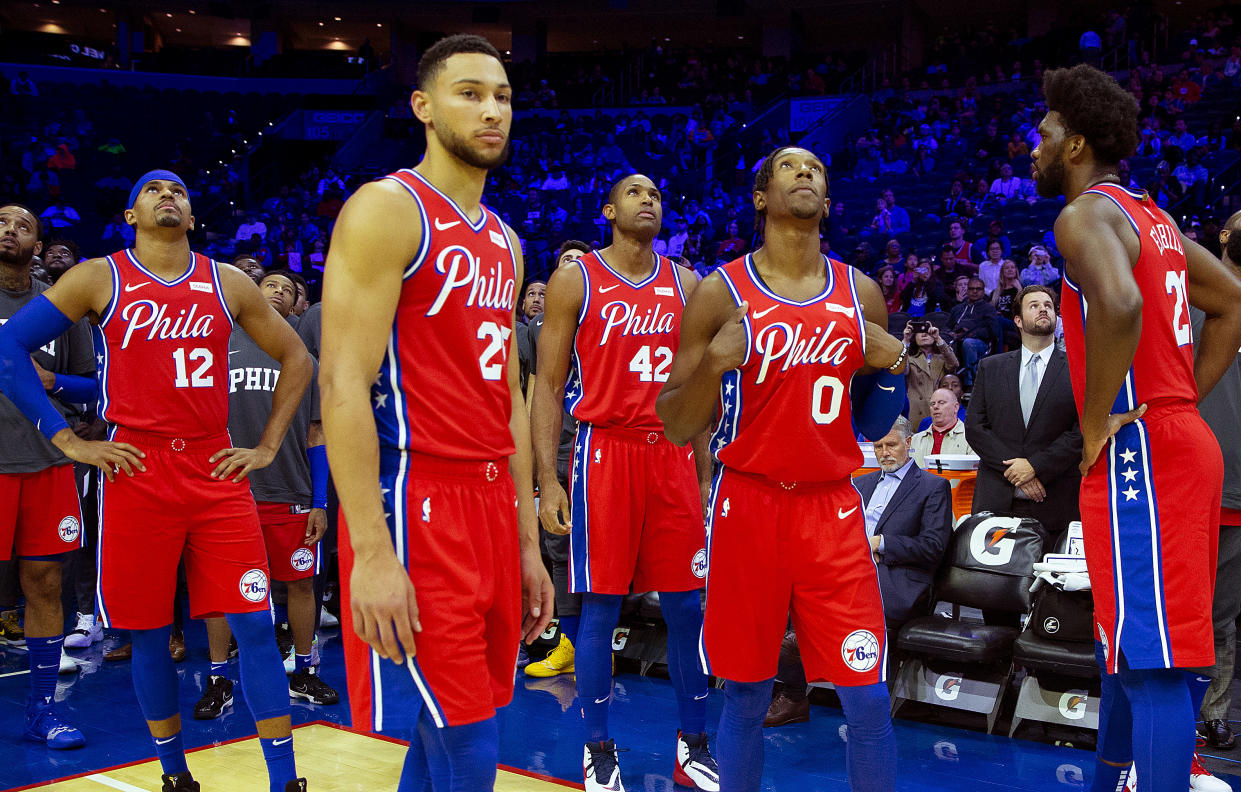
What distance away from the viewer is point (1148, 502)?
117 inches

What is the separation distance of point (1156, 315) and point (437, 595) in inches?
82.7

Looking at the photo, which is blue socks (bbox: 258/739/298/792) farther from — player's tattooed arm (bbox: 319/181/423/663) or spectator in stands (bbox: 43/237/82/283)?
spectator in stands (bbox: 43/237/82/283)

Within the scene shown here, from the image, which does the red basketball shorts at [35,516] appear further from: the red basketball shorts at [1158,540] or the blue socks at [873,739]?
the red basketball shorts at [1158,540]

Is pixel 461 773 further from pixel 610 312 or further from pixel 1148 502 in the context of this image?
pixel 610 312

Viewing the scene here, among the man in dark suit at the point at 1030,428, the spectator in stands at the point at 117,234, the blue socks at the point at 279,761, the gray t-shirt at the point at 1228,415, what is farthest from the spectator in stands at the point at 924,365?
the spectator in stands at the point at 117,234

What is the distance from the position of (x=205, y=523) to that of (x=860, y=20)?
24.0 m

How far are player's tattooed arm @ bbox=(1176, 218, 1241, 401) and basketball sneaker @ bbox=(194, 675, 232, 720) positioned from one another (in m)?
4.45

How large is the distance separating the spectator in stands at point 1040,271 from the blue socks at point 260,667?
947cm

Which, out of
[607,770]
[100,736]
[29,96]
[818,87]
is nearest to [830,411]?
[607,770]

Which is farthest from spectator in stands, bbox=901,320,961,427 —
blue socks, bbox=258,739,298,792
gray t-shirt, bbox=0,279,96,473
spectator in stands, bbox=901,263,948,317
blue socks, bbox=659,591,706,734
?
gray t-shirt, bbox=0,279,96,473

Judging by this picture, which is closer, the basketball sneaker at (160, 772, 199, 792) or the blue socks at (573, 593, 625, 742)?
the basketball sneaker at (160, 772, 199, 792)

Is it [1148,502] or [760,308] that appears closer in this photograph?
[1148,502]

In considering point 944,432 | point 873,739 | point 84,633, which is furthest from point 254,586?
point 944,432

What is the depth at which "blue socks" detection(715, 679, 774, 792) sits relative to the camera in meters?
3.29
